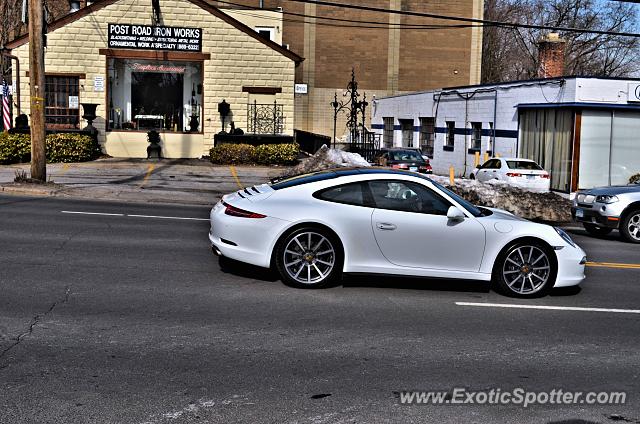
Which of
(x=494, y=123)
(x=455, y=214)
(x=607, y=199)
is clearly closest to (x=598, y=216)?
(x=607, y=199)

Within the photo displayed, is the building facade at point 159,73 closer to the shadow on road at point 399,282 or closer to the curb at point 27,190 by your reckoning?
the curb at point 27,190

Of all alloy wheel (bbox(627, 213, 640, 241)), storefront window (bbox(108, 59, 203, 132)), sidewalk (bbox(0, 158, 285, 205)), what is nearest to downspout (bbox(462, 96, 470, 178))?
sidewalk (bbox(0, 158, 285, 205))

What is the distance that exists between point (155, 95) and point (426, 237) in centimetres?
2583

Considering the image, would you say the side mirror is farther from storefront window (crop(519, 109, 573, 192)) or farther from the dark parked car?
storefront window (crop(519, 109, 573, 192))

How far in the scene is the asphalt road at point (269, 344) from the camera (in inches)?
230

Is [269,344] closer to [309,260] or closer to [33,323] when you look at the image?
[33,323]

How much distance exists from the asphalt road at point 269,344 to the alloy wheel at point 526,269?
0.21m

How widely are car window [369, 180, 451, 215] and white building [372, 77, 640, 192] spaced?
1991 cm

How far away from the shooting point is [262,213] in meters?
Result: 9.71

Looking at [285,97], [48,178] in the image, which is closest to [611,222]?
[48,178]

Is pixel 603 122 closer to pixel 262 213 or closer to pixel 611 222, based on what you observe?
pixel 611 222

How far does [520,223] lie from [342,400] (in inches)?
189

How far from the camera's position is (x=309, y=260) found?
31.9 ft

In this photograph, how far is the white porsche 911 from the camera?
9.68m
